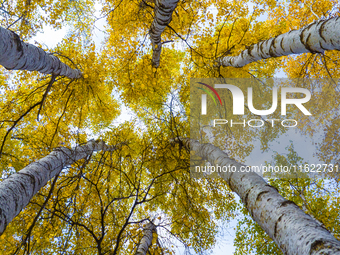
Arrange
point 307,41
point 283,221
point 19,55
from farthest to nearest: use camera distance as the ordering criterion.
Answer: point 307,41
point 19,55
point 283,221

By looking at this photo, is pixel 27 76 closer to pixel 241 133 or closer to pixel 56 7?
pixel 56 7

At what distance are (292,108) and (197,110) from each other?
4238 millimetres

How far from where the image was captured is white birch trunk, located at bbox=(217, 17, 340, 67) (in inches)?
71.4

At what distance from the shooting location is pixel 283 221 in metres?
1.22

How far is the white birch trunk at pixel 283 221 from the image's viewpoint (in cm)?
96

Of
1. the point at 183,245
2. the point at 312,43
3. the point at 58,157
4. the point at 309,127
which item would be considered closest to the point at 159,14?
the point at 312,43

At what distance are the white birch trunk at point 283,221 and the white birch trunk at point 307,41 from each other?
1.85m

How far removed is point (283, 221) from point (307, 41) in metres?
2.32

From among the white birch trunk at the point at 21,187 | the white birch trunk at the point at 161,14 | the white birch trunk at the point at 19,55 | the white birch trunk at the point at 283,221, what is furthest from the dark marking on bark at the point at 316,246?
the white birch trunk at the point at 19,55

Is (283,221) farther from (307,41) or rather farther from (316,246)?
(307,41)

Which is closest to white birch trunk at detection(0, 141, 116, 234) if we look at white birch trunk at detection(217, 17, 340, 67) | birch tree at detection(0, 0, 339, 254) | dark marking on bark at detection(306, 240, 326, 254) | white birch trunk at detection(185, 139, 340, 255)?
birch tree at detection(0, 0, 339, 254)

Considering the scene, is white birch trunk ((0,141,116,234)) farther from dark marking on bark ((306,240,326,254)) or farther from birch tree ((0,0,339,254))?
dark marking on bark ((306,240,326,254))

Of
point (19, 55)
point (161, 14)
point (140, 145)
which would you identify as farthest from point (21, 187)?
point (161, 14)

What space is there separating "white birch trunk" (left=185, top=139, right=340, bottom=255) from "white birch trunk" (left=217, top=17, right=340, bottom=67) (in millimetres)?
1850
